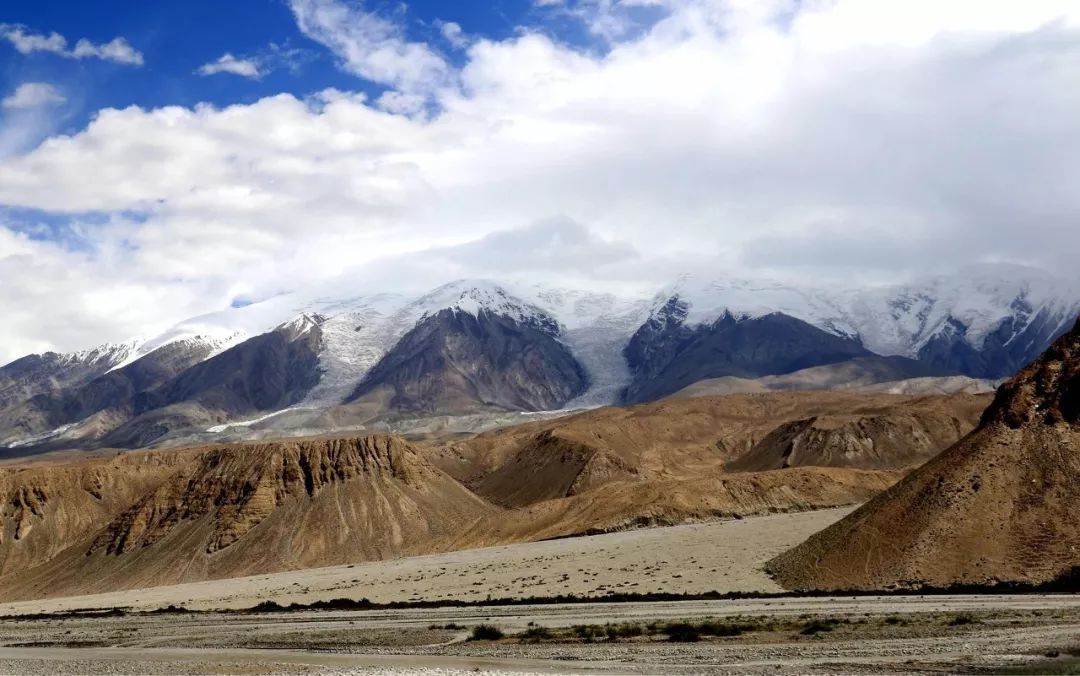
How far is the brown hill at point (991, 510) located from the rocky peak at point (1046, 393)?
0.07 meters

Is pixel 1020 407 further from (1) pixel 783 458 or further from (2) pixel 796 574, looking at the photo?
(1) pixel 783 458

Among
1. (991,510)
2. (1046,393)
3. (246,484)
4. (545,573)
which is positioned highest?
(1046,393)

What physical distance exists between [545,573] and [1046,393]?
4087cm

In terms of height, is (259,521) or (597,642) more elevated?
(259,521)

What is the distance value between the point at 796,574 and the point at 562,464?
376 ft

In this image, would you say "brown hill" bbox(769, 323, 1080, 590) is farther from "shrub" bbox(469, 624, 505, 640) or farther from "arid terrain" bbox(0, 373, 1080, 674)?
"shrub" bbox(469, 624, 505, 640)

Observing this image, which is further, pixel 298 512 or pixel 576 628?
pixel 298 512

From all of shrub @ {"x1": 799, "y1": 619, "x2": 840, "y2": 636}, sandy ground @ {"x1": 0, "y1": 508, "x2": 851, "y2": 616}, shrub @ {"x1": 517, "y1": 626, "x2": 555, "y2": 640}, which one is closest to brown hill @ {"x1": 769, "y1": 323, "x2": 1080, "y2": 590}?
sandy ground @ {"x1": 0, "y1": 508, "x2": 851, "y2": 616}

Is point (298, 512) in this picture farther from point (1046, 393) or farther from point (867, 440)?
point (867, 440)

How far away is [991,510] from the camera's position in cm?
6316

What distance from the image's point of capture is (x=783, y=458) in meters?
186

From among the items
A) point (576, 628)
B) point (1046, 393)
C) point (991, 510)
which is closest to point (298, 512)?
point (576, 628)

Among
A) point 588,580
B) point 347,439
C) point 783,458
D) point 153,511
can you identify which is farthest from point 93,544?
point 783,458

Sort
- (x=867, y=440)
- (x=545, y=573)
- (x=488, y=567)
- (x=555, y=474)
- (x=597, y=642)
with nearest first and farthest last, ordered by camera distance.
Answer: (x=597, y=642), (x=545, y=573), (x=488, y=567), (x=555, y=474), (x=867, y=440)
